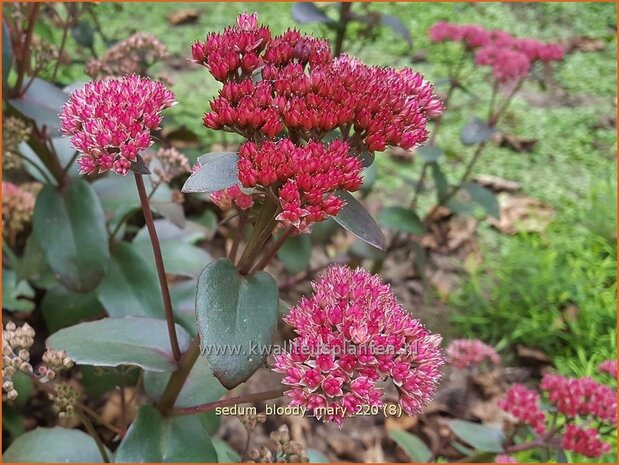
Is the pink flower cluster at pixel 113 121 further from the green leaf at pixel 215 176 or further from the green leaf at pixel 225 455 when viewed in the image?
the green leaf at pixel 225 455

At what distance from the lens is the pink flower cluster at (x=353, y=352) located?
34.1 inches

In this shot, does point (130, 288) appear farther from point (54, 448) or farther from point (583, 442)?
point (583, 442)

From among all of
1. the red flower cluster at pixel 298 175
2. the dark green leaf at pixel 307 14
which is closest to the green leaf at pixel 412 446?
the red flower cluster at pixel 298 175

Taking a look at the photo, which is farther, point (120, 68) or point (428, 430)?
point (428, 430)

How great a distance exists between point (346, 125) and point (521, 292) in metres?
1.77

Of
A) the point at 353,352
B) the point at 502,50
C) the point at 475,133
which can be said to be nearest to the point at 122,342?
the point at 353,352

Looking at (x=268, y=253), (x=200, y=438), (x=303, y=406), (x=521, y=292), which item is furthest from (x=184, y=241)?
(x=521, y=292)

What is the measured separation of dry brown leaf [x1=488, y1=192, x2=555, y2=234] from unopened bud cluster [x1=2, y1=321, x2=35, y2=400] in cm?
220

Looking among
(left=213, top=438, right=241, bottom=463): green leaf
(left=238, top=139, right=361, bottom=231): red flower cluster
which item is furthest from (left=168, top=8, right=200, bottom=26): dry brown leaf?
(left=238, top=139, right=361, bottom=231): red flower cluster

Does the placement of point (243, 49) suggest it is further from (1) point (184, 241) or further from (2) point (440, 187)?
(2) point (440, 187)

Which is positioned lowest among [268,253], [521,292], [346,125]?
[521,292]

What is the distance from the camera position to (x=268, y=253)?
99cm

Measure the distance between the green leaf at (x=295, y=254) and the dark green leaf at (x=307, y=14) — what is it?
69cm

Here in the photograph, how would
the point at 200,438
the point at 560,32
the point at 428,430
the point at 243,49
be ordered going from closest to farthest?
the point at 243,49
the point at 200,438
the point at 428,430
the point at 560,32
